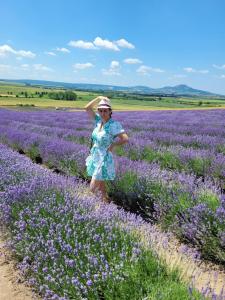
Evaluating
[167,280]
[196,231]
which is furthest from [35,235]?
[196,231]

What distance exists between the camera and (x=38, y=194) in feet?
12.5

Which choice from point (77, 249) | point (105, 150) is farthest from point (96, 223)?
point (105, 150)

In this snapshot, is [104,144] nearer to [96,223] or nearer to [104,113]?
[104,113]

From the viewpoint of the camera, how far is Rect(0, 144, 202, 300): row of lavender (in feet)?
7.63

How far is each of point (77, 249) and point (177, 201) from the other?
5.57 feet

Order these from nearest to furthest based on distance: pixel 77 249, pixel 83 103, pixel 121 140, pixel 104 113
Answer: pixel 77 249 < pixel 121 140 < pixel 104 113 < pixel 83 103

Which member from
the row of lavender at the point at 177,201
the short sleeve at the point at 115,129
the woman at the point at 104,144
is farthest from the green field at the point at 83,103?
the short sleeve at the point at 115,129

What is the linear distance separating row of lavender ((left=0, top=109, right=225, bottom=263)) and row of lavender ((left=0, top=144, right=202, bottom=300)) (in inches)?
33.0

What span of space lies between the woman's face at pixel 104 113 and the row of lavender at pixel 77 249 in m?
1.05

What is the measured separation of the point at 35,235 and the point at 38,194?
69 centimetres

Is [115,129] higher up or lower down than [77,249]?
higher up

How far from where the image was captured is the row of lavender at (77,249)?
2.33m

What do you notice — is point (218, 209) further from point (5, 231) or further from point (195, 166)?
point (195, 166)

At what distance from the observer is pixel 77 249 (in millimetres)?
2711
